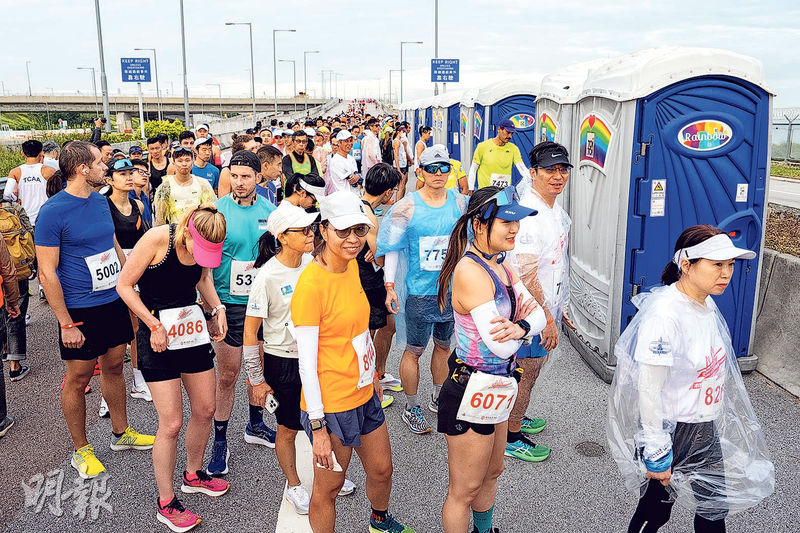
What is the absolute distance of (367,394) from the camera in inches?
123

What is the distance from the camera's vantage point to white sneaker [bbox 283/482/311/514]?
12.5ft

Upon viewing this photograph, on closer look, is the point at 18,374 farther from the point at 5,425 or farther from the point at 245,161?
the point at 245,161

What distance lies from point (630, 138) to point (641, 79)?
46 cm

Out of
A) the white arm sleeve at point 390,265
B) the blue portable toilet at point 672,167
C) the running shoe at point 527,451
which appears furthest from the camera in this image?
the blue portable toilet at point 672,167

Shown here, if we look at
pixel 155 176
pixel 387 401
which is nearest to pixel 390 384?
pixel 387 401

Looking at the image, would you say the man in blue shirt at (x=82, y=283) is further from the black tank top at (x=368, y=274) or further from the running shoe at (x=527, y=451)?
the running shoe at (x=527, y=451)

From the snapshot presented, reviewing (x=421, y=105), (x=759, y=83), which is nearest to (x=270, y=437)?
(x=759, y=83)

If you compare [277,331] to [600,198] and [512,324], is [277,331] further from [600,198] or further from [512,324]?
[600,198]

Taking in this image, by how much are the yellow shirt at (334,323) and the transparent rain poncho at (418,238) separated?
1567 millimetres

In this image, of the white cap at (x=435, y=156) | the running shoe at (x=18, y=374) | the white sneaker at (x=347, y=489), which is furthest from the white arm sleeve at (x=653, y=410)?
the running shoe at (x=18, y=374)

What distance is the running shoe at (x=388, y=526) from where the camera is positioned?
11.4 feet

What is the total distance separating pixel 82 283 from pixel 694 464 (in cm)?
376

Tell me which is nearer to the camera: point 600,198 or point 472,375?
point 472,375

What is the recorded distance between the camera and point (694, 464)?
286 centimetres
